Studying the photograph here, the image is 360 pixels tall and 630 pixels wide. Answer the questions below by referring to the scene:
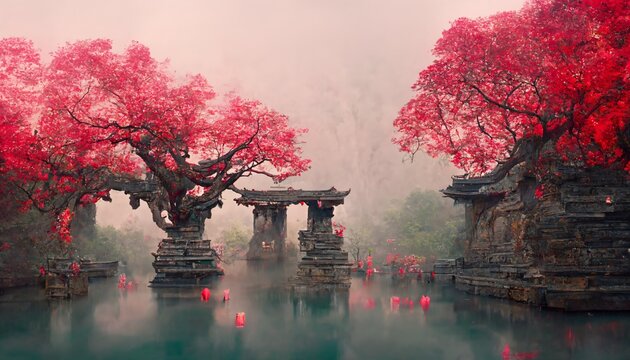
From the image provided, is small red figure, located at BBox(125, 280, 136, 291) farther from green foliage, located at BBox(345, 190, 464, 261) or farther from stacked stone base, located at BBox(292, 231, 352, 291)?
green foliage, located at BBox(345, 190, 464, 261)

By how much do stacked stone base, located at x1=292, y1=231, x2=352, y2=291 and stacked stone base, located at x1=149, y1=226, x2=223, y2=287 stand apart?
190 inches

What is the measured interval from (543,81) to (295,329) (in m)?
15.1

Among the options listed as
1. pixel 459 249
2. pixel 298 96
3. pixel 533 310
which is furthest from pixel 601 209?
pixel 298 96

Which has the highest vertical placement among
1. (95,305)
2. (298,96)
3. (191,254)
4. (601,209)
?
(298,96)

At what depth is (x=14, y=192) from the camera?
74.7ft

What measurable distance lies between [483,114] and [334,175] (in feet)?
191

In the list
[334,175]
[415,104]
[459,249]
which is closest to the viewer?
[415,104]

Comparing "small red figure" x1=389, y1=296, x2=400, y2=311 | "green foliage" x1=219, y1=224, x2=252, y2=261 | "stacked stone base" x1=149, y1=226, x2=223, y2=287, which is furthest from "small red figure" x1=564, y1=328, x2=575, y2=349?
"green foliage" x1=219, y1=224, x2=252, y2=261

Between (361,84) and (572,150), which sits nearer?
(572,150)

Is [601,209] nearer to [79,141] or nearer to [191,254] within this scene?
[191,254]

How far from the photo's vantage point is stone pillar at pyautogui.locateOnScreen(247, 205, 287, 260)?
4734 centimetres

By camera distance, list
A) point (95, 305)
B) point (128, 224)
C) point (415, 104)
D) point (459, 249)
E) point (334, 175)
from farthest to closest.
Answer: point (334, 175), point (128, 224), point (459, 249), point (415, 104), point (95, 305)

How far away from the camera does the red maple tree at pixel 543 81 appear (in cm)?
1723

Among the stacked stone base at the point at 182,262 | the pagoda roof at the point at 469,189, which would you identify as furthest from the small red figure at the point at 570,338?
the stacked stone base at the point at 182,262
